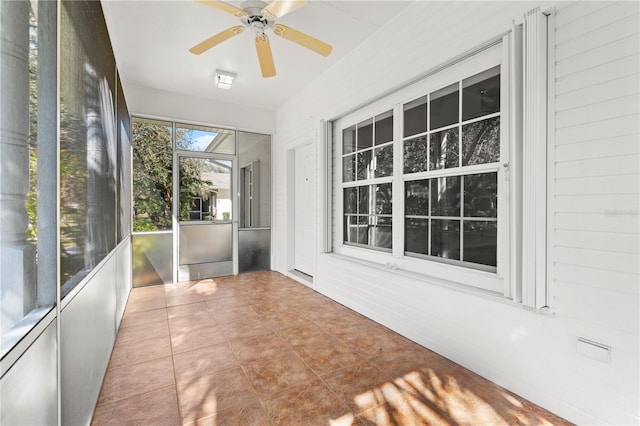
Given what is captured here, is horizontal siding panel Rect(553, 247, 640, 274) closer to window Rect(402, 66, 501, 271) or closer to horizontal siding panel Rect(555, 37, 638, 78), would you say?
window Rect(402, 66, 501, 271)

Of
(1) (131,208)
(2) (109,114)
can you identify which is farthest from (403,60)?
(1) (131,208)

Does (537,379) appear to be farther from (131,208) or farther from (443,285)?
(131,208)

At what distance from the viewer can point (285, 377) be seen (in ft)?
7.45

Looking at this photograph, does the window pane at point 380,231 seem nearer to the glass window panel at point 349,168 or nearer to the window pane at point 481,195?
the glass window panel at point 349,168

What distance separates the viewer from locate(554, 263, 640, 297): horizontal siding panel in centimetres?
159

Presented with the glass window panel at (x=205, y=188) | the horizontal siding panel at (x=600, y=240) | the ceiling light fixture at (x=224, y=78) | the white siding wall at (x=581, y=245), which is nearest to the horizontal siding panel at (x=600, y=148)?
the white siding wall at (x=581, y=245)

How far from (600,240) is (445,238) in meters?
1.13

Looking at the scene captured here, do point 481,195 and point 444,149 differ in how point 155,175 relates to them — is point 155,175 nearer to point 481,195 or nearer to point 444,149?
point 444,149

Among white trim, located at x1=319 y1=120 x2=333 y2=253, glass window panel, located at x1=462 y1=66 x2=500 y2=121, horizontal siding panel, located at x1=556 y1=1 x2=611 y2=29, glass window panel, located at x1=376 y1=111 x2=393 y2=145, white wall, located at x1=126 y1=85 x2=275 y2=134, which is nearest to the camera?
horizontal siding panel, located at x1=556 y1=1 x2=611 y2=29

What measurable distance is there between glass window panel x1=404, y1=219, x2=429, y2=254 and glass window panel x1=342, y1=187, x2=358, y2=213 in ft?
3.12

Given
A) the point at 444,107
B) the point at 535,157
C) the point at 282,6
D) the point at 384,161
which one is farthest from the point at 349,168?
the point at 535,157

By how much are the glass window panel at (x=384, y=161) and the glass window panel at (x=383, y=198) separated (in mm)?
134

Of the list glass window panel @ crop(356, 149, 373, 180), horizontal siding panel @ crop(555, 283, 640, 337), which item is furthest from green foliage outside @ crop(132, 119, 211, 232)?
horizontal siding panel @ crop(555, 283, 640, 337)

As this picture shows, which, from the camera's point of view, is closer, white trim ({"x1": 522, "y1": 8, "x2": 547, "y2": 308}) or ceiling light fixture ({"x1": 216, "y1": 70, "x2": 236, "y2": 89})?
white trim ({"x1": 522, "y1": 8, "x2": 547, "y2": 308})
